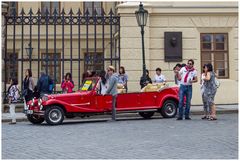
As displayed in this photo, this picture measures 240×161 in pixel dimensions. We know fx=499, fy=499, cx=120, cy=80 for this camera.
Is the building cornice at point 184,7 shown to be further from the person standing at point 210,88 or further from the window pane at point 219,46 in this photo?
the person standing at point 210,88

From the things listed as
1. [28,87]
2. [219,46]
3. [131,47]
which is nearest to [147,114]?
[28,87]

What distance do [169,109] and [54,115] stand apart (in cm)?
388

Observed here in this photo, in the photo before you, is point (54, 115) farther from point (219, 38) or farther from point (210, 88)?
point (219, 38)

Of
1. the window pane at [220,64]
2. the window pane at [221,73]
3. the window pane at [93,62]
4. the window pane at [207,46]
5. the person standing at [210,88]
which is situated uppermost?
the window pane at [207,46]

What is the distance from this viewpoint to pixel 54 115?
14.1m

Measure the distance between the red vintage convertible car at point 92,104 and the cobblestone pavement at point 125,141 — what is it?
2.32ft

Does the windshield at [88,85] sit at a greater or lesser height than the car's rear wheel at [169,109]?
greater

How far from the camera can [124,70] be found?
1842 centimetres

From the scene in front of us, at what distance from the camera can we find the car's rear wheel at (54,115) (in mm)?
13961

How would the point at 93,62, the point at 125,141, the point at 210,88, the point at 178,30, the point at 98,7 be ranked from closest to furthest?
the point at 125,141 → the point at 210,88 → the point at 178,30 → the point at 93,62 → the point at 98,7

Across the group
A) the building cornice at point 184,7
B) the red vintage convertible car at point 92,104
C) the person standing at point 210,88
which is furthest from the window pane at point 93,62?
the person standing at point 210,88

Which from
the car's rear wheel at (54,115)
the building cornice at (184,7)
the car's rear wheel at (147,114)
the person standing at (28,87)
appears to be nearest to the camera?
the car's rear wheel at (54,115)

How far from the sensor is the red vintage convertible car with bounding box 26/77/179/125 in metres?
14.1

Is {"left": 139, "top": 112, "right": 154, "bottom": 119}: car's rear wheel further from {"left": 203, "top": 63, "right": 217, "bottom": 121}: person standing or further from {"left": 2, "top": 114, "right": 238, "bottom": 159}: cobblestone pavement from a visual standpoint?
{"left": 2, "top": 114, "right": 238, "bottom": 159}: cobblestone pavement
